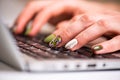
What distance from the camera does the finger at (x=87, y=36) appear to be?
530 millimetres

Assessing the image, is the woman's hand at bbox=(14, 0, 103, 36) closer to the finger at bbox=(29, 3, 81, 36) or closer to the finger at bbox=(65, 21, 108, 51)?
the finger at bbox=(29, 3, 81, 36)

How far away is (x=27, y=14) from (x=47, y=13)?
0.25 ft

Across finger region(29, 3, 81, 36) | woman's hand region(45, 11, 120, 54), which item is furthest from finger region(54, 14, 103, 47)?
finger region(29, 3, 81, 36)

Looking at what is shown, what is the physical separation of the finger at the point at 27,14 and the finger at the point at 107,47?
431 millimetres

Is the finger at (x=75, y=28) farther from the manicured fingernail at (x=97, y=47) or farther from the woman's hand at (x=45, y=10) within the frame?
the woman's hand at (x=45, y=10)

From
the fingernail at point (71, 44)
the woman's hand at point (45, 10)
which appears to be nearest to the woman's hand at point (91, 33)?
the fingernail at point (71, 44)

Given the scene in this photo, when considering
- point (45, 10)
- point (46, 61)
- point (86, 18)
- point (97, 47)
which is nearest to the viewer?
point (46, 61)

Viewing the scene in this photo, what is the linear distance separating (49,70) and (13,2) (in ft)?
3.11

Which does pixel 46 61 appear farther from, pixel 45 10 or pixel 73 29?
pixel 45 10

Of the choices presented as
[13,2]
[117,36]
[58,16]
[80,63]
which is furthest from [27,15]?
[80,63]

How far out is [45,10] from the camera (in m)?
0.98

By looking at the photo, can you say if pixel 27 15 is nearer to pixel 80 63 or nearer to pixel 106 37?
pixel 106 37

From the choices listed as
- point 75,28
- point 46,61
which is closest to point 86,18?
point 75,28

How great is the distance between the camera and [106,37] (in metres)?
0.65
